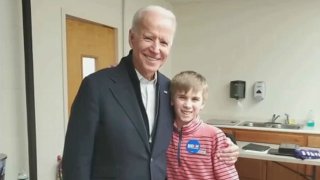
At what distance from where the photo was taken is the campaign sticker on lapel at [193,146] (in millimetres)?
1375

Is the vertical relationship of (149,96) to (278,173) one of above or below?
above

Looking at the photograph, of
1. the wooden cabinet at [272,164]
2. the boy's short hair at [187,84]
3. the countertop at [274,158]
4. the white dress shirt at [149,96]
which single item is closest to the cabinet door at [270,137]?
the wooden cabinet at [272,164]

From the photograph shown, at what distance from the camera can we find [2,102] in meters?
2.10

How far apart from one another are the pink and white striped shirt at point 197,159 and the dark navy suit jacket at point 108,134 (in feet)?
0.67

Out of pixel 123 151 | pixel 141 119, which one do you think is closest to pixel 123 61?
pixel 141 119

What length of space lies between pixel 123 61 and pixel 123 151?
0.37 metres

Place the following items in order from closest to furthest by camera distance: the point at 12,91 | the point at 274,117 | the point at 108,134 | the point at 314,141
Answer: the point at 108,134 < the point at 12,91 < the point at 314,141 < the point at 274,117

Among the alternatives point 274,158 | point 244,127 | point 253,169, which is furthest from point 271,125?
point 274,158

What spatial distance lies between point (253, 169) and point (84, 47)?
2.35 m

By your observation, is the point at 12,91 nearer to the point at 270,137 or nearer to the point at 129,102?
the point at 129,102

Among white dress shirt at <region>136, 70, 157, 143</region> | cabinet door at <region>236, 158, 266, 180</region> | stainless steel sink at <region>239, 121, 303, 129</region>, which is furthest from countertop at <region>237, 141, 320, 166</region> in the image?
white dress shirt at <region>136, 70, 157, 143</region>

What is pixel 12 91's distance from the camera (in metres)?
2.17

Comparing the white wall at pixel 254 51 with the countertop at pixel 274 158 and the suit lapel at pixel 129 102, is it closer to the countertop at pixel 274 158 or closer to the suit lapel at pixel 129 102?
the countertop at pixel 274 158

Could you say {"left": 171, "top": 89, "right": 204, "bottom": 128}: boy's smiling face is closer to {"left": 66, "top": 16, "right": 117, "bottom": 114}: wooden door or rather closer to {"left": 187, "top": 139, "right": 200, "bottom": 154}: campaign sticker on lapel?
{"left": 187, "top": 139, "right": 200, "bottom": 154}: campaign sticker on lapel
